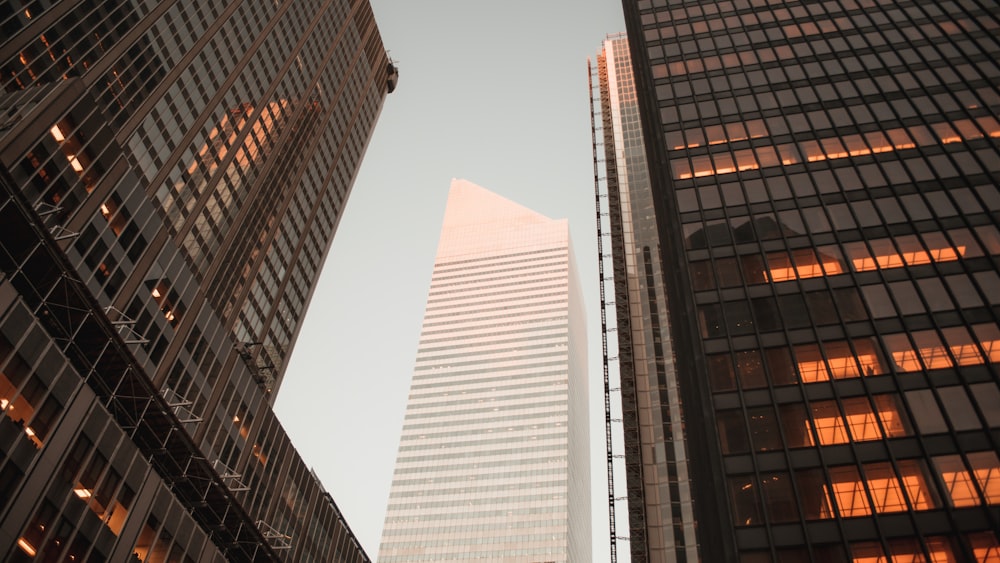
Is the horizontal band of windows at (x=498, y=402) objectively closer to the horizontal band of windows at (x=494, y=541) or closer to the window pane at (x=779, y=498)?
the horizontal band of windows at (x=494, y=541)

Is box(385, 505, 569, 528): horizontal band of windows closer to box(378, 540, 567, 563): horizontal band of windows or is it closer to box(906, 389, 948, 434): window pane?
box(378, 540, 567, 563): horizontal band of windows

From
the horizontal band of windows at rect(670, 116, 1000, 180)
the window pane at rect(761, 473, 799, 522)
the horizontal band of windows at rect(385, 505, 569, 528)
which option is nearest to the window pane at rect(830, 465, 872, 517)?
the window pane at rect(761, 473, 799, 522)

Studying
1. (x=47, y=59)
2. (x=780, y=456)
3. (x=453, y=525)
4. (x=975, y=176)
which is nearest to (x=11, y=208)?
(x=47, y=59)

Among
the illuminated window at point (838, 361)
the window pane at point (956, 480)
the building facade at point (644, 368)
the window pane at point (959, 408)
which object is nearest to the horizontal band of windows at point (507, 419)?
the building facade at point (644, 368)

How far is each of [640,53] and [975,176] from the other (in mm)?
30592

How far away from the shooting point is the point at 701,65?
61.9 meters

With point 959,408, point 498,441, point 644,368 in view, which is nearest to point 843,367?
point 959,408

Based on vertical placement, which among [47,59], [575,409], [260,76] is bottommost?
[47,59]

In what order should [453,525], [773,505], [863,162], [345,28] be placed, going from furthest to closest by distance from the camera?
1. [453,525]
2. [345,28]
3. [863,162]
4. [773,505]

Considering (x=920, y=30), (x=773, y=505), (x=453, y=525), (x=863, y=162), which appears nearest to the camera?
(x=773, y=505)

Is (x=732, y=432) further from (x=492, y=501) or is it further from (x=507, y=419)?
(x=507, y=419)

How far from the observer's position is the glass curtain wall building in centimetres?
3216

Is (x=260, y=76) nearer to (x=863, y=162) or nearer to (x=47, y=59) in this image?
(x=47, y=59)

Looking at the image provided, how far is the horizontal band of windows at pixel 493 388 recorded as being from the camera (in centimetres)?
18912
